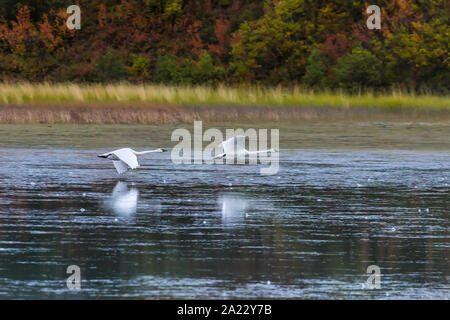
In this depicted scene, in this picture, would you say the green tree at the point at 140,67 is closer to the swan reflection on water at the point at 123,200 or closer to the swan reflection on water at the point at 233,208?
the swan reflection on water at the point at 123,200

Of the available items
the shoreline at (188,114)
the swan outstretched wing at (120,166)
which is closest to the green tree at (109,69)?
the shoreline at (188,114)

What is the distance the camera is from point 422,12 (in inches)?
1725

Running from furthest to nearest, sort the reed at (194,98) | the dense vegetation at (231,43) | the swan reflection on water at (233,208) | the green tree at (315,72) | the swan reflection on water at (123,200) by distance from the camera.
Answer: the green tree at (315,72)
the dense vegetation at (231,43)
the reed at (194,98)
the swan reflection on water at (123,200)
the swan reflection on water at (233,208)

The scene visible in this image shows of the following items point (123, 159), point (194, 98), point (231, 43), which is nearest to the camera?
point (123, 159)

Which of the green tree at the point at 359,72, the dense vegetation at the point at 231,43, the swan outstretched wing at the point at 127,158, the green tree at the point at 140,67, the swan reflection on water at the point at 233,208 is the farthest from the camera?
the green tree at the point at 140,67

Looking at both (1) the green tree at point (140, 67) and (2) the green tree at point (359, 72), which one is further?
(1) the green tree at point (140, 67)

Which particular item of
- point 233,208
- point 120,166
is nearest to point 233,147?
point 120,166

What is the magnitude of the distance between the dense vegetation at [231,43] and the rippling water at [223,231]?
82.4 feet

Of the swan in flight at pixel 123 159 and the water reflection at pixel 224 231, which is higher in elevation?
the swan in flight at pixel 123 159

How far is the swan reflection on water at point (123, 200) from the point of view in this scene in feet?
41.0

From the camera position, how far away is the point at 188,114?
31.1m

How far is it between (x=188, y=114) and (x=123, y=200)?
Answer: 17.6 m

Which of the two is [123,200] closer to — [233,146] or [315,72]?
[233,146]

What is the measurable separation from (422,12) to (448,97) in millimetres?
7179
